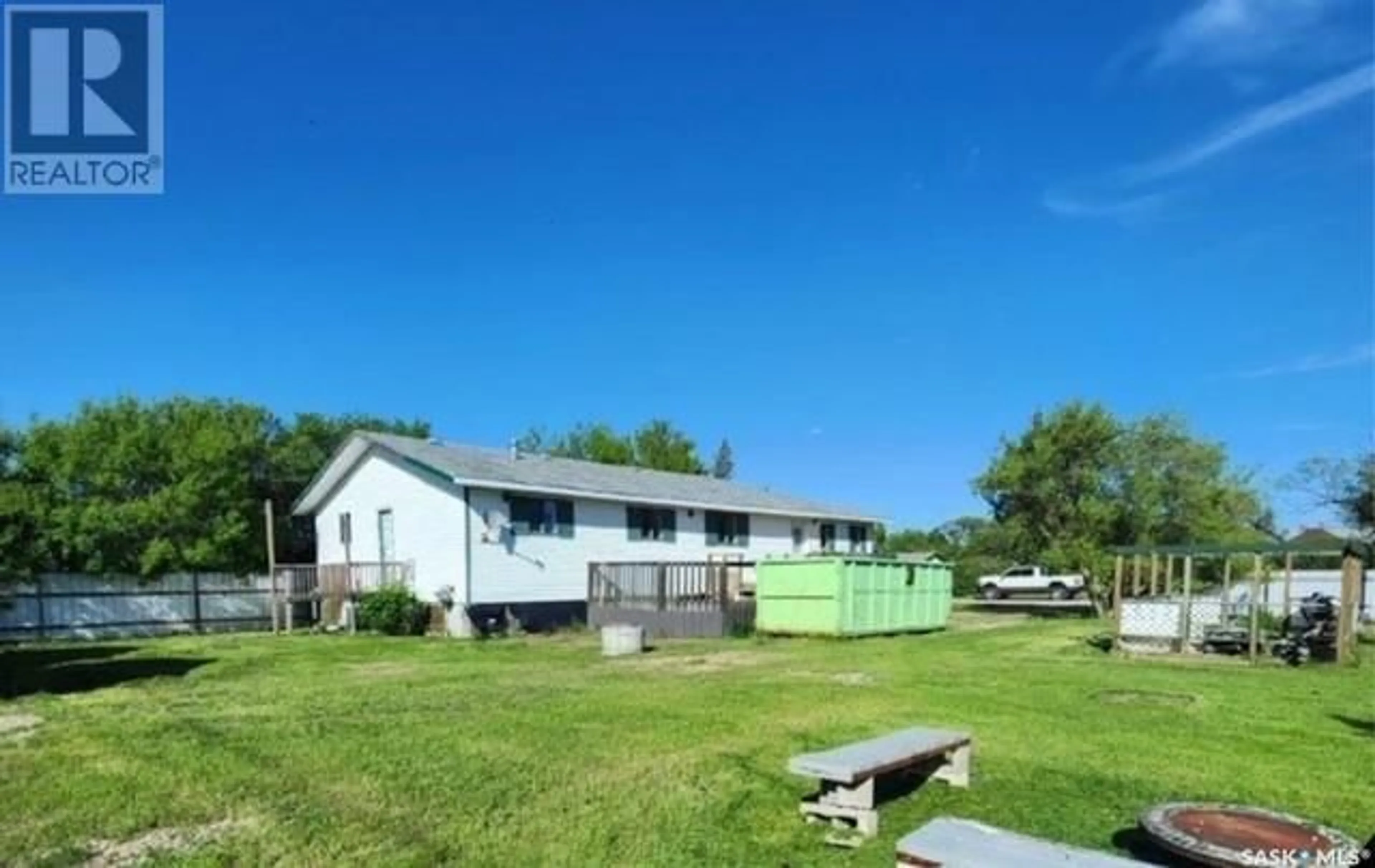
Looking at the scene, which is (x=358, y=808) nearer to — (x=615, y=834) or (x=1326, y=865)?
(x=615, y=834)

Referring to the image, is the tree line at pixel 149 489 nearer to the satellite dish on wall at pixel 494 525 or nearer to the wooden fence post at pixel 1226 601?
the satellite dish on wall at pixel 494 525

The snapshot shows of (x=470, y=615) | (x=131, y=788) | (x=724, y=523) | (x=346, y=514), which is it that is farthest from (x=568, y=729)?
(x=724, y=523)

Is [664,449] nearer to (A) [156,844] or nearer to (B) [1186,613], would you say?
(B) [1186,613]

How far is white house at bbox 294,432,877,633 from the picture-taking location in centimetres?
2248

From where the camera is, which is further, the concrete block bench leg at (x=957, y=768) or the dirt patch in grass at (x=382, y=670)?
the dirt patch in grass at (x=382, y=670)

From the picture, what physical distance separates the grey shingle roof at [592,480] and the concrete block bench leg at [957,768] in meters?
16.4

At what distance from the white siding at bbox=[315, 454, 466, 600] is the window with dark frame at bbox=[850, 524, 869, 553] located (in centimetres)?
1878

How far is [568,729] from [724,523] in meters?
21.7

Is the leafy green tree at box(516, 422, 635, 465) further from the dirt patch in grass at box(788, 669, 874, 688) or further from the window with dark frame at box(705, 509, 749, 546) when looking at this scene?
the dirt patch in grass at box(788, 669, 874, 688)

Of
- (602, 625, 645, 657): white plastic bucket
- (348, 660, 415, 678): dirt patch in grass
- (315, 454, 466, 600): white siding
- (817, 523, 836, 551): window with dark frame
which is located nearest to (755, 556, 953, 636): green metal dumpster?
(602, 625, 645, 657): white plastic bucket

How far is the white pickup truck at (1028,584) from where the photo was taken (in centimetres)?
3762

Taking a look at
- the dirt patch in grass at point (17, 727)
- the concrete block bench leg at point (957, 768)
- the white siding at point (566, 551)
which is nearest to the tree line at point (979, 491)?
the white siding at point (566, 551)

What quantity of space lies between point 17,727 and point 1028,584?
3620 cm

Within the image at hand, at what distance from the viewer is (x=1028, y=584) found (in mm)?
39125
